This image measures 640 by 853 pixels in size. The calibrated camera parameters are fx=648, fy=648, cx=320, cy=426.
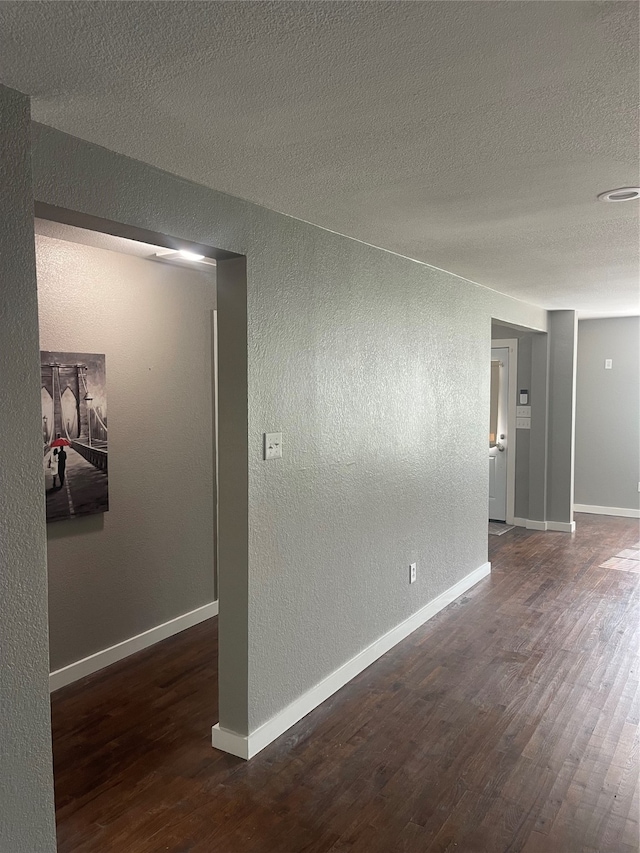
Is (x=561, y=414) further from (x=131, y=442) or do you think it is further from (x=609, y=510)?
(x=131, y=442)

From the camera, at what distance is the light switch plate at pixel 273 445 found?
8.84ft

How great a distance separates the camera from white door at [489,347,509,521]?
22.9 ft

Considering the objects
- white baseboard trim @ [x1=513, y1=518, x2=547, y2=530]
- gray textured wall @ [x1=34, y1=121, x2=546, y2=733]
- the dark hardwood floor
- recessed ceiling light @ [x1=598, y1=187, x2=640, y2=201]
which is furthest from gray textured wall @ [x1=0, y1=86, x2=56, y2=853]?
white baseboard trim @ [x1=513, y1=518, x2=547, y2=530]

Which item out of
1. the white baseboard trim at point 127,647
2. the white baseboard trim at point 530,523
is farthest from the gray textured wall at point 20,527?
the white baseboard trim at point 530,523

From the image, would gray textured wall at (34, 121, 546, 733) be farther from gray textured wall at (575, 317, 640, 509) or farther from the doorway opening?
gray textured wall at (575, 317, 640, 509)

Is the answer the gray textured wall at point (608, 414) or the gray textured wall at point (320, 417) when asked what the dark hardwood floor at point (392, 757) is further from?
the gray textured wall at point (608, 414)

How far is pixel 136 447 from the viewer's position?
3.74 metres

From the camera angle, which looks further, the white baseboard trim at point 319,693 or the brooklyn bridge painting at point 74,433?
the brooklyn bridge painting at point 74,433

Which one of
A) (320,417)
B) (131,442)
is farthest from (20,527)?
(131,442)

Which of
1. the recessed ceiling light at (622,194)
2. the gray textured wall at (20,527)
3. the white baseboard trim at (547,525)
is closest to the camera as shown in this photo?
the gray textured wall at (20,527)

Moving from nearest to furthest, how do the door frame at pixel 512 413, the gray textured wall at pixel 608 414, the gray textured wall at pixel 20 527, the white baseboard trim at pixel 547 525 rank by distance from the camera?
1. the gray textured wall at pixel 20 527
2. the white baseboard trim at pixel 547 525
3. the door frame at pixel 512 413
4. the gray textured wall at pixel 608 414

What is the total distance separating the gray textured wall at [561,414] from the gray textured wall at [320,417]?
8.31 ft

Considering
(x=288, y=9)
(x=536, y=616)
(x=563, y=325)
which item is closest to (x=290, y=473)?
(x=288, y=9)

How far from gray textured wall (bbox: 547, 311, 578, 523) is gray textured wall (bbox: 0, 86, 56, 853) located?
5837 millimetres
